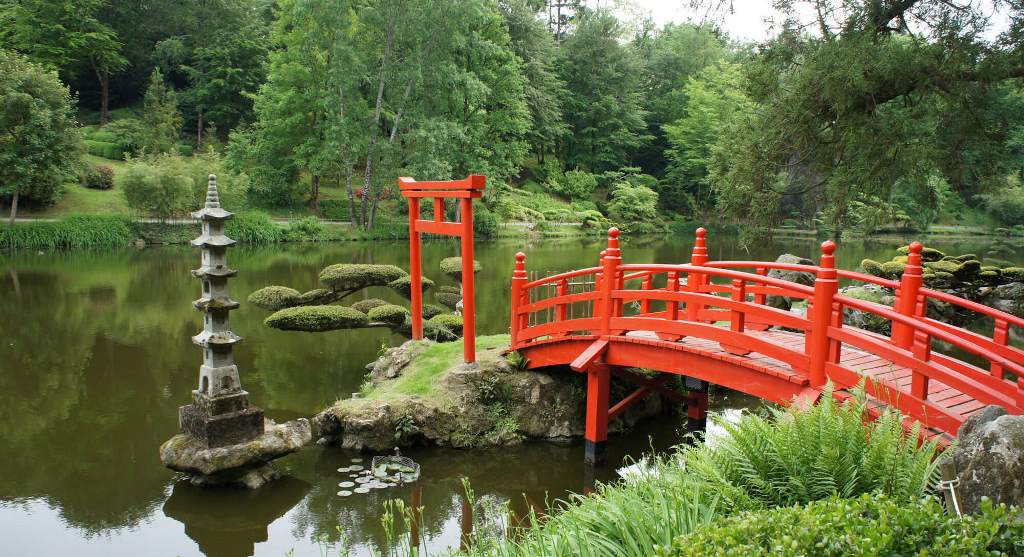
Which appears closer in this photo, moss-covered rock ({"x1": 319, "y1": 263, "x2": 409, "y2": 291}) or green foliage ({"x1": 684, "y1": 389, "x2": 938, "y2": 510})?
green foliage ({"x1": 684, "y1": 389, "x2": 938, "y2": 510})

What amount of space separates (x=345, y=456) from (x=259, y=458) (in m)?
1.01

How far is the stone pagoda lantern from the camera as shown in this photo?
21.5 ft

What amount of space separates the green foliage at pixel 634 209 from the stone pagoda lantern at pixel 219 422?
31625mm

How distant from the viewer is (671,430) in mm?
8602

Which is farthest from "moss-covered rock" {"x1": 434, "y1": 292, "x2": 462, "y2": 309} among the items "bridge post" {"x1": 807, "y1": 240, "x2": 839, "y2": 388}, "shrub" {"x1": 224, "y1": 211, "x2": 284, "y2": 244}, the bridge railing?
"shrub" {"x1": 224, "y1": 211, "x2": 284, "y2": 244}

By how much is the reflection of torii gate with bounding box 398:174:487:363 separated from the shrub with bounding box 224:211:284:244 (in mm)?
19008

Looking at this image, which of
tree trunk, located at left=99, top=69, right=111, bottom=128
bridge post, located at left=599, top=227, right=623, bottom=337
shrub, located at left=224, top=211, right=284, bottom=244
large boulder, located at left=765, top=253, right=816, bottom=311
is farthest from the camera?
tree trunk, located at left=99, top=69, right=111, bottom=128

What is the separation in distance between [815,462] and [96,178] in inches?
1183

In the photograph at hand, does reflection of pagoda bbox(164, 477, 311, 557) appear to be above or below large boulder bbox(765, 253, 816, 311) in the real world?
below

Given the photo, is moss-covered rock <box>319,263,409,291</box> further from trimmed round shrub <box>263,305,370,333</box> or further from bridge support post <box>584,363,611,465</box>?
bridge support post <box>584,363,611,465</box>

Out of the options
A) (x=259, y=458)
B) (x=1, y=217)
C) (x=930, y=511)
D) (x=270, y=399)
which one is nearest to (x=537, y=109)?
(x=1, y=217)

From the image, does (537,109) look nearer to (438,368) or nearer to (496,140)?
(496,140)

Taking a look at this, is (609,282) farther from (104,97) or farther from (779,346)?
(104,97)

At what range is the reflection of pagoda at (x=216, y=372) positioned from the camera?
21.7 ft
